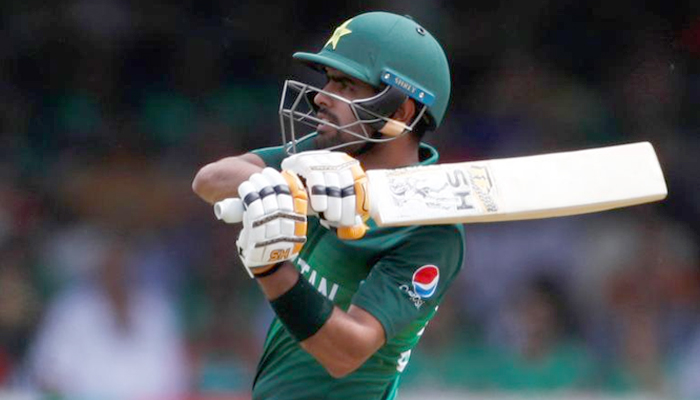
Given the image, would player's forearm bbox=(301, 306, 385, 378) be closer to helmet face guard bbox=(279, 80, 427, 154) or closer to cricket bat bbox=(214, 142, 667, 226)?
cricket bat bbox=(214, 142, 667, 226)

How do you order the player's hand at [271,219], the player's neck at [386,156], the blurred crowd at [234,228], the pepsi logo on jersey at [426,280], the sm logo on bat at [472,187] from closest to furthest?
the player's hand at [271,219], the sm logo on bat at [472,187], the pepsi logo on jersey at [426,280], the player's neck at [386,156], the blurred crowd at [234,228]

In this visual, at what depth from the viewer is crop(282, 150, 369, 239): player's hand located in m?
2.32

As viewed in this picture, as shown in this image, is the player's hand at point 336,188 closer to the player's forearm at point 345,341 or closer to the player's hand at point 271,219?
the player's hand at point 271,219

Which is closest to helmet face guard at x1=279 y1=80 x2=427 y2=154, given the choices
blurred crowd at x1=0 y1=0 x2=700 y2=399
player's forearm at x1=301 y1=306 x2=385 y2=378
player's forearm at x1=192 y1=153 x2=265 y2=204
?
player's forearm at x1=192 y1=153 x2=265 y2=204

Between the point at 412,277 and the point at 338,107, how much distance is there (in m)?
0.42

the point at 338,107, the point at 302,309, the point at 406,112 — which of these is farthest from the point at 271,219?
the point at 406,112

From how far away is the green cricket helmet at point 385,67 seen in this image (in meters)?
2.74

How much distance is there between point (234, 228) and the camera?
18.1 feet

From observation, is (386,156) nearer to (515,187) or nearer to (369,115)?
(369,115)

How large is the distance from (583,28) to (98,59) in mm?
2307

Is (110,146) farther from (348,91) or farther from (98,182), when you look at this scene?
(348,91)

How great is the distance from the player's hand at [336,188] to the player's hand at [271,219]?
0.03 meters

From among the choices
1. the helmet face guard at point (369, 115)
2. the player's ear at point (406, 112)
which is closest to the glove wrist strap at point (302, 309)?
the helmet face guard at point (369, 115)

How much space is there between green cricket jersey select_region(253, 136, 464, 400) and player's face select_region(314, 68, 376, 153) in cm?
20
